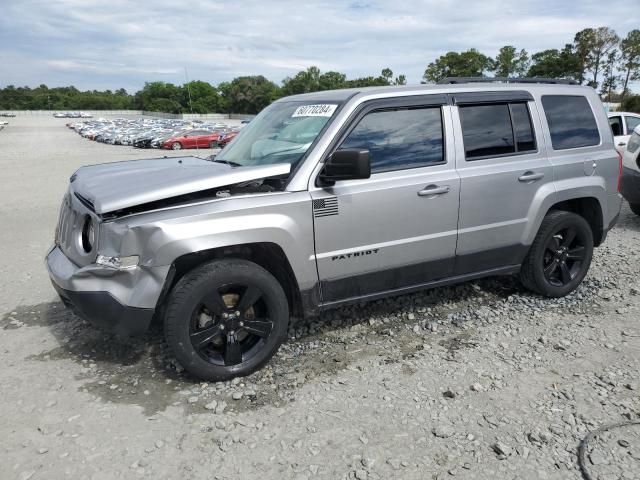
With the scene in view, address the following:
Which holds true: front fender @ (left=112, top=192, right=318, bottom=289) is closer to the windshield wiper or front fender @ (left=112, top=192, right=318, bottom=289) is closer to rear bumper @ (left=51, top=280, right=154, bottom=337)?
rear bumper @ (left=51, top=280, right=154, bottom=337)

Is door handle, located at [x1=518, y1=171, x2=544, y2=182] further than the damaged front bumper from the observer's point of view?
Yes

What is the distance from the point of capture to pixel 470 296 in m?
4.79

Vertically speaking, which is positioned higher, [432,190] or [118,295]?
[432,190]

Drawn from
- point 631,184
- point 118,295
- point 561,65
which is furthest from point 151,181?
point 561,65

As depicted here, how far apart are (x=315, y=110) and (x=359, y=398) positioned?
2.14 metres

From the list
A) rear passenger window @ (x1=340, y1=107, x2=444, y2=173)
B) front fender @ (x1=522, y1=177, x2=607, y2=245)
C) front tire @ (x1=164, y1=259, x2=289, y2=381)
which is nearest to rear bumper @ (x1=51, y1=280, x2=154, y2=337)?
front tire @ (x1=164, y1=259, x2=289, y2=381)

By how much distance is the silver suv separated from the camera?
9.95 ft

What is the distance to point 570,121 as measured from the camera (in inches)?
178

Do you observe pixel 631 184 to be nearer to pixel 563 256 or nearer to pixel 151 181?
pixel 563 256

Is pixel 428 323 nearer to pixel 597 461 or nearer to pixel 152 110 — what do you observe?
pixel 597 461

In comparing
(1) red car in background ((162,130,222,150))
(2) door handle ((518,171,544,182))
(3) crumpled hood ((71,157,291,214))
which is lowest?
(1) red car in background ((162,130,222,150))

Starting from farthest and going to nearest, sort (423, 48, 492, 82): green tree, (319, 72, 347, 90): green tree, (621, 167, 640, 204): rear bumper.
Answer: (319, 72, 347, 90): green tree, (423, 48, 492, 82): green tree, (621, 167, 640, 204): rear bumper

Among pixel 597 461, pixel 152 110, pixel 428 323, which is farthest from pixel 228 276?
pixel 152 110

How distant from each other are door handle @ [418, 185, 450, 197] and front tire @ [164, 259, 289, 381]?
4.26 feet
